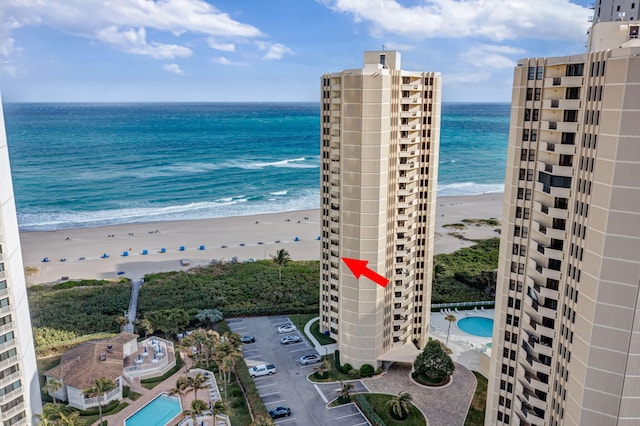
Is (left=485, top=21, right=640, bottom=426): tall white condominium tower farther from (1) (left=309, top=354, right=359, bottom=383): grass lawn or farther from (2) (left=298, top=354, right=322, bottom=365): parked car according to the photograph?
(2) (left=298, top=354, right=322, bottom=365): parked car

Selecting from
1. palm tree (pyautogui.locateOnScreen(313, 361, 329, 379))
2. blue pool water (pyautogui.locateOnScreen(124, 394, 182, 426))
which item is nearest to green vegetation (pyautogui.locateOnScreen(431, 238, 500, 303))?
palm tree (pyautogui.locateOnScreen(313, 361, 329, 379))

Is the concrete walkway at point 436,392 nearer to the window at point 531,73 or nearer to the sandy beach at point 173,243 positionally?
the window at point 531,73

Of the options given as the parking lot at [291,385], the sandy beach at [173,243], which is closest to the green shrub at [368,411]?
the parking lot at [291,385]

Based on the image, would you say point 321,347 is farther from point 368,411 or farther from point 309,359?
point 368,411

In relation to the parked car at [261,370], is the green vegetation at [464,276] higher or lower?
higher

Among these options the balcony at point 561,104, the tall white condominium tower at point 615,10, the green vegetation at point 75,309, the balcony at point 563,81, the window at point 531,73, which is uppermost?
the tall white condominium tower at point 615,10

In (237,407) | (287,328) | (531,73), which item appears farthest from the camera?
(287,328)

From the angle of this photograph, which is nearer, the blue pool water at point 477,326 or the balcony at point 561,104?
the balcony at point 561,104

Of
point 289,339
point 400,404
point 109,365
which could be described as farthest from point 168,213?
point 400,404
